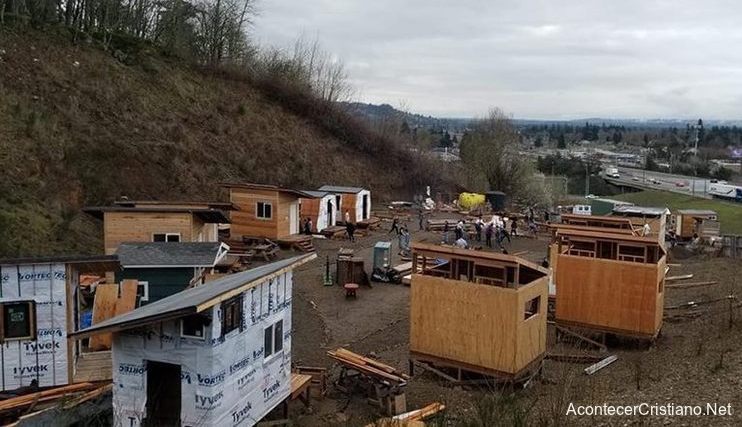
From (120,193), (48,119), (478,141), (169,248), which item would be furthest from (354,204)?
(478,141)

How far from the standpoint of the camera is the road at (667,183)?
292 ft

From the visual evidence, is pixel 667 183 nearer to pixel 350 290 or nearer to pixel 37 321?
pixel 350 290

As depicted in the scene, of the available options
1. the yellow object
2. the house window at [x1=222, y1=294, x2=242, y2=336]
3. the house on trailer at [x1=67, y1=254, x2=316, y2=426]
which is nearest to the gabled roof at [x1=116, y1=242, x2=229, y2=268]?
the house on trailer at [x1=67, y1=254, x2=316, y2=426]

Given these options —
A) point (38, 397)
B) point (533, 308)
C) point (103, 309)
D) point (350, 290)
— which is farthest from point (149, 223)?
point (533, 308)

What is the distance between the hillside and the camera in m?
32.9

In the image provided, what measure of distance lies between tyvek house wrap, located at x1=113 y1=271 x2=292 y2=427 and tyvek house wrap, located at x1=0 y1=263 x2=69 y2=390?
11.6ft

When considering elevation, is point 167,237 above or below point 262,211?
below

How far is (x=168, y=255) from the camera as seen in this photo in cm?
2103

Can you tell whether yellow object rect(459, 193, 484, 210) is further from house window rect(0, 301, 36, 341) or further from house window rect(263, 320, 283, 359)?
house window rect(0, 301, 36, 341)

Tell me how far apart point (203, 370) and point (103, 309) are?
731cm

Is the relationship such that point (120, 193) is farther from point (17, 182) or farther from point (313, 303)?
point (313, 303)

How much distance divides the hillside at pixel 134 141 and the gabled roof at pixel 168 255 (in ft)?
27.4

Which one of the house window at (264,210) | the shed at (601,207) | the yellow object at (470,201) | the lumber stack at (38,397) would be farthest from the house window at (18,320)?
the shed at (601,207)

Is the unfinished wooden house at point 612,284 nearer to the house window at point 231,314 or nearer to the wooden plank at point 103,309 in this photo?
the house window at point 231,314
